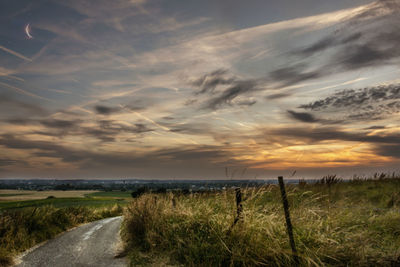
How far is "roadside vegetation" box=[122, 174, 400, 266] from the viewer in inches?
261

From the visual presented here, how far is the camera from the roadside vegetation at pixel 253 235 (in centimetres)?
662

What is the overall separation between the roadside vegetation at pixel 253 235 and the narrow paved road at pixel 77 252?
85 cm

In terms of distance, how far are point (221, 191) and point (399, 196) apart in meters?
11.0

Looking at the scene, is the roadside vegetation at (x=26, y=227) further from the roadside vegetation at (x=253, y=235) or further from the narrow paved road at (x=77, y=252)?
the roadside vegetation at (x=253, y=235)

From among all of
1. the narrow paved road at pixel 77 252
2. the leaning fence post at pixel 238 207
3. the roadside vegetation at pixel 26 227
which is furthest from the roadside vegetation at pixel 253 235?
the roadside vegetation at pixel 26 227

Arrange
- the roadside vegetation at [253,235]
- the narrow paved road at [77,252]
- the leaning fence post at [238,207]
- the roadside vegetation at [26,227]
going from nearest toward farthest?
the roadside vegetation at [253,235] < the leaning fence post at [238,207] < the narrow paved road at [77,252] < the roadside vegetation at [26,227]

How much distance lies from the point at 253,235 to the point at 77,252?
7.82 meters

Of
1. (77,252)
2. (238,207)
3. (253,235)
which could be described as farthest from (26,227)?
(253,235)

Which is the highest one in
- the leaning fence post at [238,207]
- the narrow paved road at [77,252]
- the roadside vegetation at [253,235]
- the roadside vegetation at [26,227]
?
the leaning fence post at [238,207]

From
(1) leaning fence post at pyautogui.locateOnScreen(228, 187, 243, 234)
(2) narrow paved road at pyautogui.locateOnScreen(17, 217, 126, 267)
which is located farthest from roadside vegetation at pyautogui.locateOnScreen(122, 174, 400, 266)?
(2) narrow paved road at pyautogui.locateOnScreen(17, 217, 126, 267)

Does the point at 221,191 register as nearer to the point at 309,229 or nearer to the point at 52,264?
the point at 309,229

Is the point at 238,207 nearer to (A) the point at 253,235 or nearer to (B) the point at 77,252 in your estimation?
(A) the point at 253,235

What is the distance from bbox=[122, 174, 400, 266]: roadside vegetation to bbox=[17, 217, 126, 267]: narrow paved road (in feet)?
2.80

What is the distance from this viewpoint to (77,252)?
11.1 m
